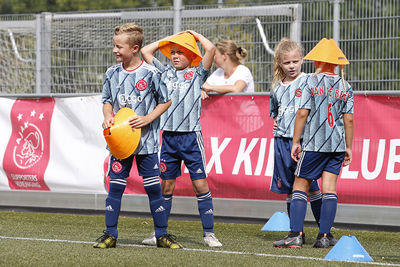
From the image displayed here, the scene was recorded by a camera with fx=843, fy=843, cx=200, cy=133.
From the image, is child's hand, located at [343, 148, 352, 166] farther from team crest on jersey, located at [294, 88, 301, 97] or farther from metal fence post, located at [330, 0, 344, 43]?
metal fence post, located at [330, 0, 344, 43]

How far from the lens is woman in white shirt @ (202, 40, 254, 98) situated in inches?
388

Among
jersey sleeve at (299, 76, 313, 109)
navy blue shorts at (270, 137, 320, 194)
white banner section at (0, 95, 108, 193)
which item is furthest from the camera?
white banner section at (0, 95, 108, 193)

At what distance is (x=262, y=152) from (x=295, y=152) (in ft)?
6.34

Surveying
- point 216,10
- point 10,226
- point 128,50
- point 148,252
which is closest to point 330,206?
point 148,252

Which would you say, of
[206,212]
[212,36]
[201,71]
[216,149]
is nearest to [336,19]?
[212,36]

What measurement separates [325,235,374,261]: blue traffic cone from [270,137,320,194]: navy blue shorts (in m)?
1.53

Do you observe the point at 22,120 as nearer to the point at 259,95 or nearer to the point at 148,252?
the point at 259,95

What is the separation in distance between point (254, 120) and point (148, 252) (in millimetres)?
3293

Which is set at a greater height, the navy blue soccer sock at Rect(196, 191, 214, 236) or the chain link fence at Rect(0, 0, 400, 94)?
the chain link fence at Rect(0, 0, 400, 94)

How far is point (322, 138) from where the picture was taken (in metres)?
7.49

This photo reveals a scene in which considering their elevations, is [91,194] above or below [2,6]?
below

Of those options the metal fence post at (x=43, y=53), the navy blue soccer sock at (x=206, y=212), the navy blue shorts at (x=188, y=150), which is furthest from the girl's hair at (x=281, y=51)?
the metal fence post at (x=43, y=53)

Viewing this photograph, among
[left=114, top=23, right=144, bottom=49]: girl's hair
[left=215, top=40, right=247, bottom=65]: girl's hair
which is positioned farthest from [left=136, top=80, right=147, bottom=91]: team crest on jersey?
[left=215, top=40, right=247, bottom=65]: girl's hair

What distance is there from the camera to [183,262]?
620cm
